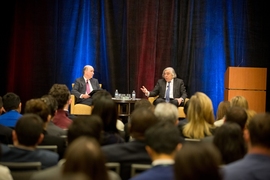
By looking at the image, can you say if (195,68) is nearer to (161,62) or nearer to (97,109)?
(161,62)

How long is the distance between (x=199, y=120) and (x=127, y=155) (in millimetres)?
1308

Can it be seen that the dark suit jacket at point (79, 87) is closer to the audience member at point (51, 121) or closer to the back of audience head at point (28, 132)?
the audience member at point (51, 121)

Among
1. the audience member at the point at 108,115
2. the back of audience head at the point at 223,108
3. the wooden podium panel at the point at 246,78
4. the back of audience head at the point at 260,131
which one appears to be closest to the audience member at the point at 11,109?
the audience member at the point at 108,115

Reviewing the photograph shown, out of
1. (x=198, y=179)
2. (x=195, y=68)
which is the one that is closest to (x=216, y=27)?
(x=195, y=68)

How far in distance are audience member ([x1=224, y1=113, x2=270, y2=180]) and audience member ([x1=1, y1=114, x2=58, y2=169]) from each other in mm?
1226

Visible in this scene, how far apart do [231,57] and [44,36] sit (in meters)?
3.91

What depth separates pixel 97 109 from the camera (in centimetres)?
353

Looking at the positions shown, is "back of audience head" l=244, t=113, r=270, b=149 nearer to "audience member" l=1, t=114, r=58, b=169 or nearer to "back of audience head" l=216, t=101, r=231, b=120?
"audience member" l=1, t=114, r=58, b=169

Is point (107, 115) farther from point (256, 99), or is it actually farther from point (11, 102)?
point (256, 99)

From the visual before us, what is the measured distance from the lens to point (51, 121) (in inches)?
164

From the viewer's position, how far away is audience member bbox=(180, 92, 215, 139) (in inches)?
152

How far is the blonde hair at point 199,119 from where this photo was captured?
385cm

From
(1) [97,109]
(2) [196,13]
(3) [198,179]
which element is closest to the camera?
(3) [198,179]

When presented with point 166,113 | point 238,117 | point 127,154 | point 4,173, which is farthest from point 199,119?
point 4,173
